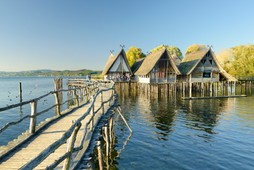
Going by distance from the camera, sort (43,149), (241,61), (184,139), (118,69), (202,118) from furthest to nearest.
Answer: (241,61) → (118,69) → (202,118) → (184,139) → (43,149)

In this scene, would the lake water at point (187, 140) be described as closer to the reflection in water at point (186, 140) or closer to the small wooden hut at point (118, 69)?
the reflection in water at point (186, 140)

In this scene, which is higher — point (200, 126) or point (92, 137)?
point (92, 137)

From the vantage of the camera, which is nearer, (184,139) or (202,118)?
(184,139)

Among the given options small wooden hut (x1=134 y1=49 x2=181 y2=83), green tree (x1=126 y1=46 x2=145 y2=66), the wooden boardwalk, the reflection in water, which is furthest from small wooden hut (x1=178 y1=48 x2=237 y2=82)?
the wooden boardwalk

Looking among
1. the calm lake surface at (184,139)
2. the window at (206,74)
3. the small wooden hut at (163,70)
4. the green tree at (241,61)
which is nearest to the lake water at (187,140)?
the calm lake surface at (184,139)

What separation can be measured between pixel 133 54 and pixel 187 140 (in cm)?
5074

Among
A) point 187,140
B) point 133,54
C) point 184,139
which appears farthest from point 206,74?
point 187,140

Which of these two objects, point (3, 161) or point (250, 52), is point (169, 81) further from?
point (3, 161)

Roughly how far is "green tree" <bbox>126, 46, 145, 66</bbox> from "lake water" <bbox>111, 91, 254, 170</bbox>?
134 feet

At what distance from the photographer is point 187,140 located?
13914 mm

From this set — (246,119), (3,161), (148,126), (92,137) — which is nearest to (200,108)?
(246,119)

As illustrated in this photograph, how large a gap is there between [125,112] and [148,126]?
19.3 ft

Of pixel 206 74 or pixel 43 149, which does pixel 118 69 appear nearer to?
pixel 206 74

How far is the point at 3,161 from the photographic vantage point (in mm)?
5535
